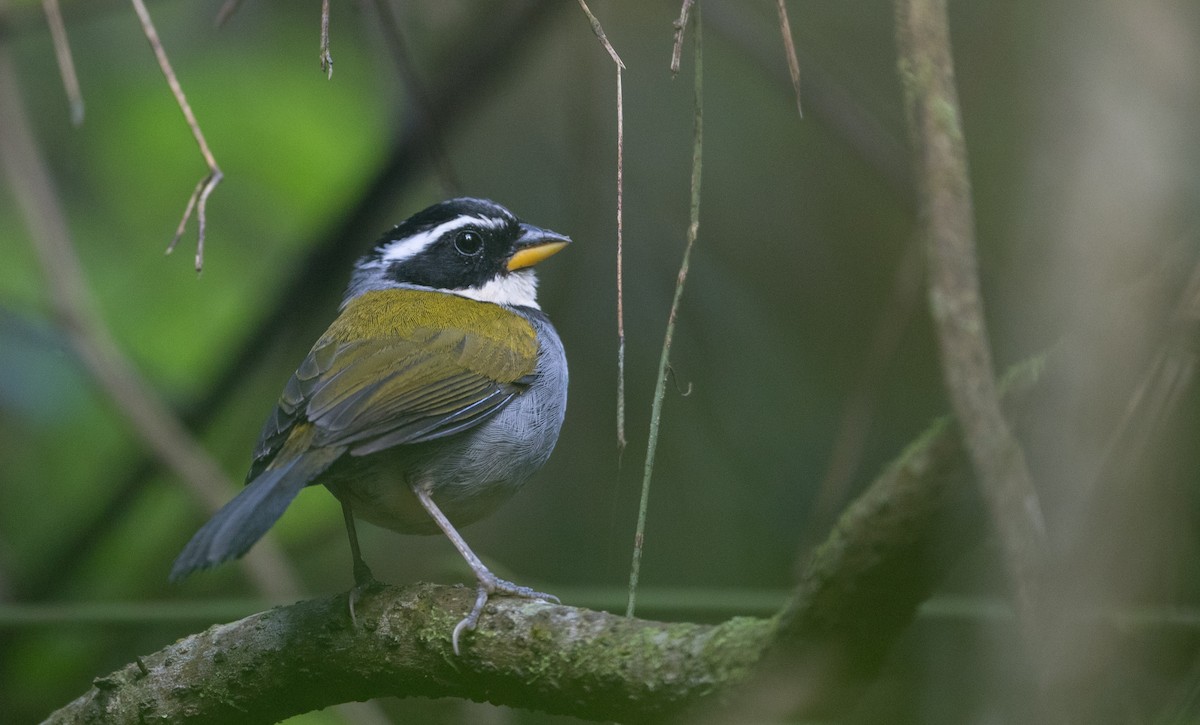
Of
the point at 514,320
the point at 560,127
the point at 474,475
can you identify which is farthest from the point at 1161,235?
the point at 560,127

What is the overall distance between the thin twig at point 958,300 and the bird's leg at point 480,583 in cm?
145

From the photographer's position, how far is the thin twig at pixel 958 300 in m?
1.53

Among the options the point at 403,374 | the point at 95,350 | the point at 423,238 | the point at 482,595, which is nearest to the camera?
the point at 482,595

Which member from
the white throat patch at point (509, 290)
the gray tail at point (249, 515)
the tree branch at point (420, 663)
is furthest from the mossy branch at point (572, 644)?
the white throat patch at point (509, 290)

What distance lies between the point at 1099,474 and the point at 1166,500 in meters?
0.19

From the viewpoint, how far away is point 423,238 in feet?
15.0

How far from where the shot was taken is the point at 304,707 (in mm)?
3137

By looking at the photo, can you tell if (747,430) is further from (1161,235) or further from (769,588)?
(1161,235)

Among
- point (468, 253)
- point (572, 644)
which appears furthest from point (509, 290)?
point (572, 644)

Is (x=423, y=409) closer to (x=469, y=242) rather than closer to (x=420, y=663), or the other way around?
(x=420, y=663)

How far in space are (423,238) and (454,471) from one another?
1.24 metres

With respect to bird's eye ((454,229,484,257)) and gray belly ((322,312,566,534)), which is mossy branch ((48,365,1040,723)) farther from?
bird's eye ((454,229,484,257))

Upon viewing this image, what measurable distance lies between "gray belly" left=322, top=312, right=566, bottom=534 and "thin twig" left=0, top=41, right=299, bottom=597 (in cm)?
171

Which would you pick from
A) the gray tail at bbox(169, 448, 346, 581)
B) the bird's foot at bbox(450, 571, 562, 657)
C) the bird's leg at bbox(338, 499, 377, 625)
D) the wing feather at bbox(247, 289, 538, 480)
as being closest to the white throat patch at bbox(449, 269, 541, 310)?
the wing feather at bbox(247, 289, 538, 480)
